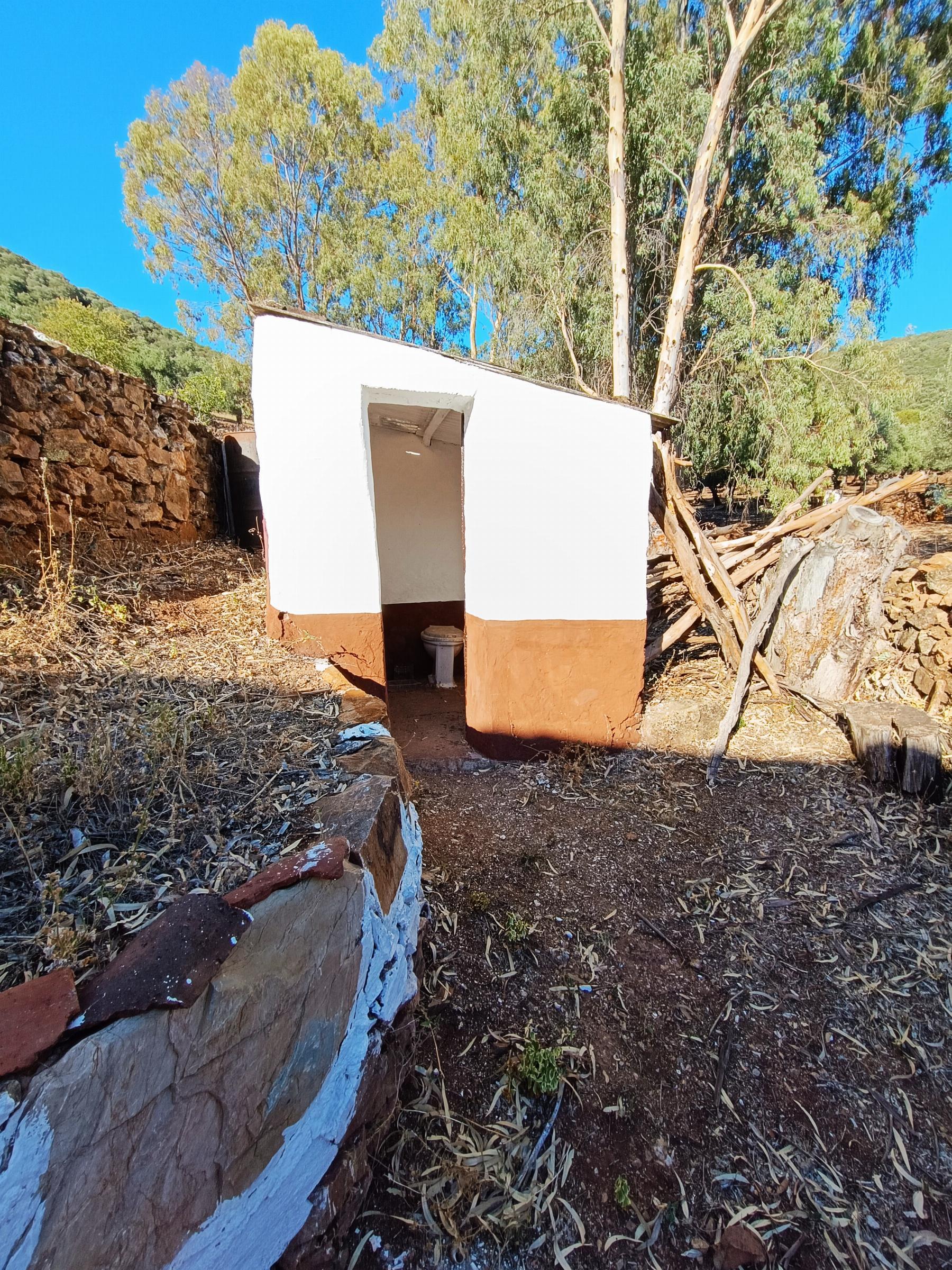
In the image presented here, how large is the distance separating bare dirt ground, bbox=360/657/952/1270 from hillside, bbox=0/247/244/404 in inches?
461

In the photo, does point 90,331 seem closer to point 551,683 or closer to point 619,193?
point 619,193

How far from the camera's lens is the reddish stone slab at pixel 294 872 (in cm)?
140

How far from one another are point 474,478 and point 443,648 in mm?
2578

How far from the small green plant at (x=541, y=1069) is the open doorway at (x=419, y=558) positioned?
3630 millimetres

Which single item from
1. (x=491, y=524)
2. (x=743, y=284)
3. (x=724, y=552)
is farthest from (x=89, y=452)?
(x=743, y=284)

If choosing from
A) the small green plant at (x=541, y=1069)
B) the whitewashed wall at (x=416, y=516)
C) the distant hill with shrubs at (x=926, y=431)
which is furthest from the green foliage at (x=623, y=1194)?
the distant hill with shrubs at (x=926, y=431)

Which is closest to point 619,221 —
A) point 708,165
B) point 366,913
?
point 708,165

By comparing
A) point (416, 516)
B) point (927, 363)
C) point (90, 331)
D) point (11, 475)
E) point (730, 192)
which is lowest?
point (416, 516)

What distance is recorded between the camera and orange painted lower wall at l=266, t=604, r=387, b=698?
3.68 meters

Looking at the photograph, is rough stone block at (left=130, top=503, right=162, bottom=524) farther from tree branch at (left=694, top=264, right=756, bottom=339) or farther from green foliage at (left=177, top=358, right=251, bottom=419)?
tree branch at (left=694, top=264, right=756, bottom=339)

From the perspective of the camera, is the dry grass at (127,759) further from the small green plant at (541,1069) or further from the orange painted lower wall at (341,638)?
the small green plant at (541,1069)

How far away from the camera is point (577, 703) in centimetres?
412

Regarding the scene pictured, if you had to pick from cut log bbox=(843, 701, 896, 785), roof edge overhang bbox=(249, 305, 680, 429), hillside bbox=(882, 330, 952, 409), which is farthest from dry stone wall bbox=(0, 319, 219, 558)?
hillside bbox=(882, 330, 952, 409)

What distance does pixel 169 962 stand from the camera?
121cm
